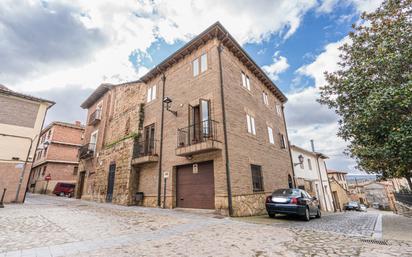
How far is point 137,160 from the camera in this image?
12625mm

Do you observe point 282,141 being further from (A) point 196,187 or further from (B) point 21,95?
(B) point 21,95

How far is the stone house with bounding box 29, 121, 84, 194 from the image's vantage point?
25.7m

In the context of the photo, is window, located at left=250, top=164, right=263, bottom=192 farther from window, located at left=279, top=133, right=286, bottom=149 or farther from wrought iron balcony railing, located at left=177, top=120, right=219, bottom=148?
window, located at left=279, top=133, right=286, bottom=149

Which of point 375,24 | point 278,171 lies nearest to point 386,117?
point 375,24

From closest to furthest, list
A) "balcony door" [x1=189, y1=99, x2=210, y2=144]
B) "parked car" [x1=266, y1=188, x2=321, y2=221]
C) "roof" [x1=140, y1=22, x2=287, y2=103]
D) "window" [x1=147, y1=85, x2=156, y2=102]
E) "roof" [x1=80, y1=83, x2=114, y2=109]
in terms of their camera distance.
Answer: "parked car" [x1=266, y1=188, x2=321, y2=221] < "balcony door" [x1=189, y1=99, x2=210, y2=144] < "roof" [x1=140, y1=22, x2=287, y2=103] < "window" [x1=147, y1=85, x2=156, y2=102] < "roof" [x1=80, y1=83, x2=114, y2=109]

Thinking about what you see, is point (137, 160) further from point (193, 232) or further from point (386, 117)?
point (386, 117)

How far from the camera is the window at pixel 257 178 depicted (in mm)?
10914

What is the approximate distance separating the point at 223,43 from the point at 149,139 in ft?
24.9

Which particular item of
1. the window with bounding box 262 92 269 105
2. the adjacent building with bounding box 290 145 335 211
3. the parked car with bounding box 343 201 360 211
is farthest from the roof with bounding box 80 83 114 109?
the parked car with bounding box 343 201 360 211

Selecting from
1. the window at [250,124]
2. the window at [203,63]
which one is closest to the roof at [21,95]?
the window at [203,63]

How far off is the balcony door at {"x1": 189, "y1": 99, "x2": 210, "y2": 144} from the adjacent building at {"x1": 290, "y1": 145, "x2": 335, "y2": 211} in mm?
11316

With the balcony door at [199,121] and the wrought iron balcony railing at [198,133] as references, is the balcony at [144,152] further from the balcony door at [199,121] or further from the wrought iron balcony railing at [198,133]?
the balcony door at [199,121]

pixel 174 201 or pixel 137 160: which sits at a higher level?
pixel 137 160

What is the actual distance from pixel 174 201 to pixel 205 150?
11.7 feet
